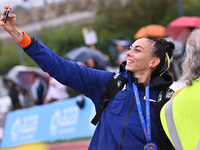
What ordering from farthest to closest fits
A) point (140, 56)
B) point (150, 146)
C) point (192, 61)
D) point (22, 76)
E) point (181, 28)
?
point (22, 76)
point (181, 28)
point (140, 56)
point (150, 146)
point (192, 61)

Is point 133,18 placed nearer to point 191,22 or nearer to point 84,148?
point 191,22

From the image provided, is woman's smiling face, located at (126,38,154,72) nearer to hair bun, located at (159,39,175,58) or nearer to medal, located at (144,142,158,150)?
hair bun, located at (159,39,175,58)

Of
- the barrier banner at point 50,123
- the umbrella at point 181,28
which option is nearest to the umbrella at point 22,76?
the barrier banner at point 50,123

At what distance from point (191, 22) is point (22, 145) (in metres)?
5.37

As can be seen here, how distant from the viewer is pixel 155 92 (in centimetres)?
277

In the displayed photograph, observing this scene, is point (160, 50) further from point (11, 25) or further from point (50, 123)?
point (50, 123)

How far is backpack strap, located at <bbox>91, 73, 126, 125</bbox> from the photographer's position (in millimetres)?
2789

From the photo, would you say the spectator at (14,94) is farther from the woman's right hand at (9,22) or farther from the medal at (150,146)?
the medal at (150,146)

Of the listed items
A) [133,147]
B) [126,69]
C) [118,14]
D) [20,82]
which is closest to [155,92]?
[126,69]

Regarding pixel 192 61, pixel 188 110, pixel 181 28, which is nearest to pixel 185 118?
pixel 188 110

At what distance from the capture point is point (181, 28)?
9.05m

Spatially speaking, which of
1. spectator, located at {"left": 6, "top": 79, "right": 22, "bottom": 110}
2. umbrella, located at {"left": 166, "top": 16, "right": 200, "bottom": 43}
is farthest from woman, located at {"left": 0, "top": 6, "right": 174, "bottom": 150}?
spectator, located at {"left": 6, "top": 79, "right": 22, "bottom": 110}

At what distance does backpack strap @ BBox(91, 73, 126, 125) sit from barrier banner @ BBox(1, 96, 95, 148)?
4935mm

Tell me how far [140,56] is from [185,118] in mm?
822
